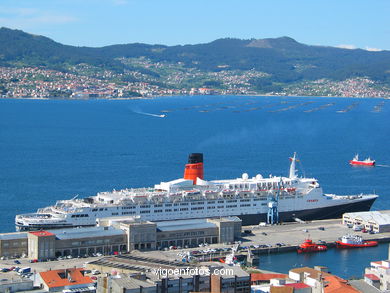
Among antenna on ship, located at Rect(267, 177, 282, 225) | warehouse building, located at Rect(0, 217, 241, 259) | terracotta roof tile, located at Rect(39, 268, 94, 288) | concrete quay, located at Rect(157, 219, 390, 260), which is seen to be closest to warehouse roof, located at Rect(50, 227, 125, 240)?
warehouse building, located at Rect(0, 217, 241, 259)

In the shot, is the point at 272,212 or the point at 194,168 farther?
the point at 194,168

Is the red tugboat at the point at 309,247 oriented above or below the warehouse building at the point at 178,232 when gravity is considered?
below

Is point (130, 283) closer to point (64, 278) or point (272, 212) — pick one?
point (64, 278)

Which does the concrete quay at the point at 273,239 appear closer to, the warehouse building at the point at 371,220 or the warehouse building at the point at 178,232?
the warehouse building at the point at 371,220

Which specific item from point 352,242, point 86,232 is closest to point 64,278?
point 86,232

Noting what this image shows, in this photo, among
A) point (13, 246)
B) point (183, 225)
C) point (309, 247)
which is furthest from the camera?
point (183, 225)

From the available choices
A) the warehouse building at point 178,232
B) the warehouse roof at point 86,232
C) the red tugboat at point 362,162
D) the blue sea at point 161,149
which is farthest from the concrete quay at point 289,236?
the red tugboat at point 362,162

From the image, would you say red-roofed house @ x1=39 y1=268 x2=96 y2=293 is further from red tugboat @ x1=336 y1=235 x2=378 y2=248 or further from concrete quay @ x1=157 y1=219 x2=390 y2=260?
red tugboat @ x1=336 y1=235 x2=378 y2=248

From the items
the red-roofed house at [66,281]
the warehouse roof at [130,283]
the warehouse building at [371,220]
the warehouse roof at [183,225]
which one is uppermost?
the warehouse roof at [130,283]
